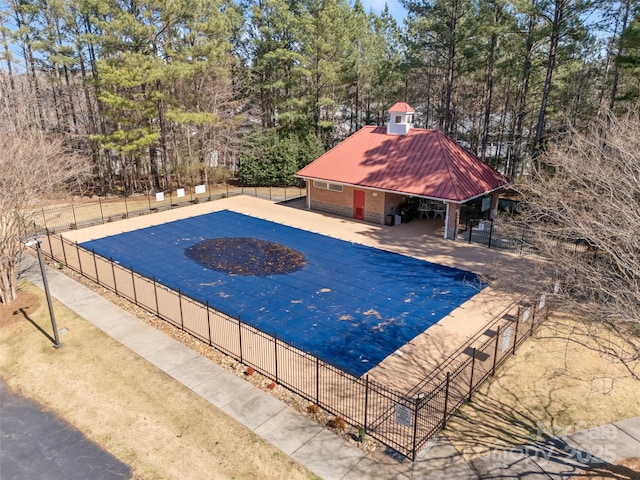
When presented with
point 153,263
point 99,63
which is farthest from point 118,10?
point 153,263

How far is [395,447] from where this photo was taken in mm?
10680

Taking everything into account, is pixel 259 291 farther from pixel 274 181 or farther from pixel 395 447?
pixel 274 181

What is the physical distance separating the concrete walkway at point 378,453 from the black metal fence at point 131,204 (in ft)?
58.7

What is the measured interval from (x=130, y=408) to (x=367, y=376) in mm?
6425

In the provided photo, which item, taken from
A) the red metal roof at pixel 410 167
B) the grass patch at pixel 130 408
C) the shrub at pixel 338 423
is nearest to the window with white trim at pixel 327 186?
the red metal roof at pixel 410 167

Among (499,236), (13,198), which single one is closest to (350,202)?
(499,236)

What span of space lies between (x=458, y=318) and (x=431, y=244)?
8571mm

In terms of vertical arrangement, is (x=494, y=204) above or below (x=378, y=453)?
above

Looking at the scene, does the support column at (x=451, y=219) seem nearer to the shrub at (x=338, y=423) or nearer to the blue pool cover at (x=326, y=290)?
the blue pool cover at (x=326, y=290)

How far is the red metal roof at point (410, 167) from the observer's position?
2611 centimetres

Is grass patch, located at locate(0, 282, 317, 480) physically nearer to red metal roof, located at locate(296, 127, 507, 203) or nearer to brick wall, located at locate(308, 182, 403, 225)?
red metal roof, located at locate(296, 127, 507, 203)

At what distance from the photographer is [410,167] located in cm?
2802

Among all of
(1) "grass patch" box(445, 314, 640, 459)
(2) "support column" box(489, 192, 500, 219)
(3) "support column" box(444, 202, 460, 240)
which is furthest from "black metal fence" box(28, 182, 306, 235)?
(1) "grass patch" box(445, 314, 640, 459)

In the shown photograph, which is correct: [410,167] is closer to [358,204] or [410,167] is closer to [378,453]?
[358,204]
